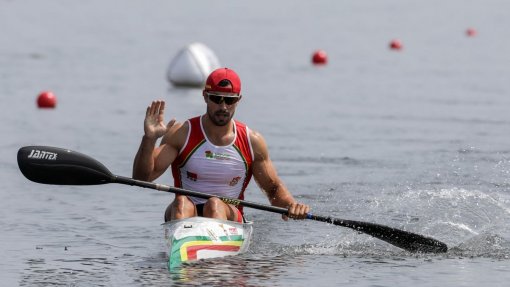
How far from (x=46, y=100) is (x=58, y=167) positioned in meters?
11.9

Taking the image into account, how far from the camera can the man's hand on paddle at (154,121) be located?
38.6ft

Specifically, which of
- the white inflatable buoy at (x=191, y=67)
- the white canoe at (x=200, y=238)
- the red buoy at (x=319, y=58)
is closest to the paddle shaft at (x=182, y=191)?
the white canoe at (x=200, y=238)

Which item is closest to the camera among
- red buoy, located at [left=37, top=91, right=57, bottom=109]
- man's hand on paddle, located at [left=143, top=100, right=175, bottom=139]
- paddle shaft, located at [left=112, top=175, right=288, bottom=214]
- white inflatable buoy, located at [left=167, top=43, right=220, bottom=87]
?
man's hand on paddle, located at [left=143, top=100, right=175, bottom=139]

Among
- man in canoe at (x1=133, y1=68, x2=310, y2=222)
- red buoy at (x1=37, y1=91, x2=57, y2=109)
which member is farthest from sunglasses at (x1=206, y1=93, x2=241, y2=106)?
red buoy at (x1=37, y1=91, x2=57, y2=109)

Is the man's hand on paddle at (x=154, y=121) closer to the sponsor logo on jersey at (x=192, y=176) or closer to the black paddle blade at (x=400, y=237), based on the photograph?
the sponsor logo on jersey at (x=192, y=176)

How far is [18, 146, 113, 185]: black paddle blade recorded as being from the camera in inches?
488

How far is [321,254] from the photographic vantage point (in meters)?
12.8

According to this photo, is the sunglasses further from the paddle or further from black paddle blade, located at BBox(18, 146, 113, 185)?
black paddle blade, located at BBox(18, 146, 113, 185)

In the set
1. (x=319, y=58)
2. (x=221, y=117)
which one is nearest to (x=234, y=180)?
(x=221, y=117)

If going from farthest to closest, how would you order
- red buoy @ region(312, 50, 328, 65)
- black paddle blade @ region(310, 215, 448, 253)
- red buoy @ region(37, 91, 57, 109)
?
red buoy @ region(312, 50, 328, 65)
red buoy @ region(37, 91, 57, 109)
black paddle blade @ region(310, 215, 448, 253)

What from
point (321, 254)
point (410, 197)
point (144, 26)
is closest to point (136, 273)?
A: point (321, 254)

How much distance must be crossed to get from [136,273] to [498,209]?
199 inches

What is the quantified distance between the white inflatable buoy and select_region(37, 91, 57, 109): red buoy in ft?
12.7

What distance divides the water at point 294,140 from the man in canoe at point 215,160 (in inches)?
20.9
